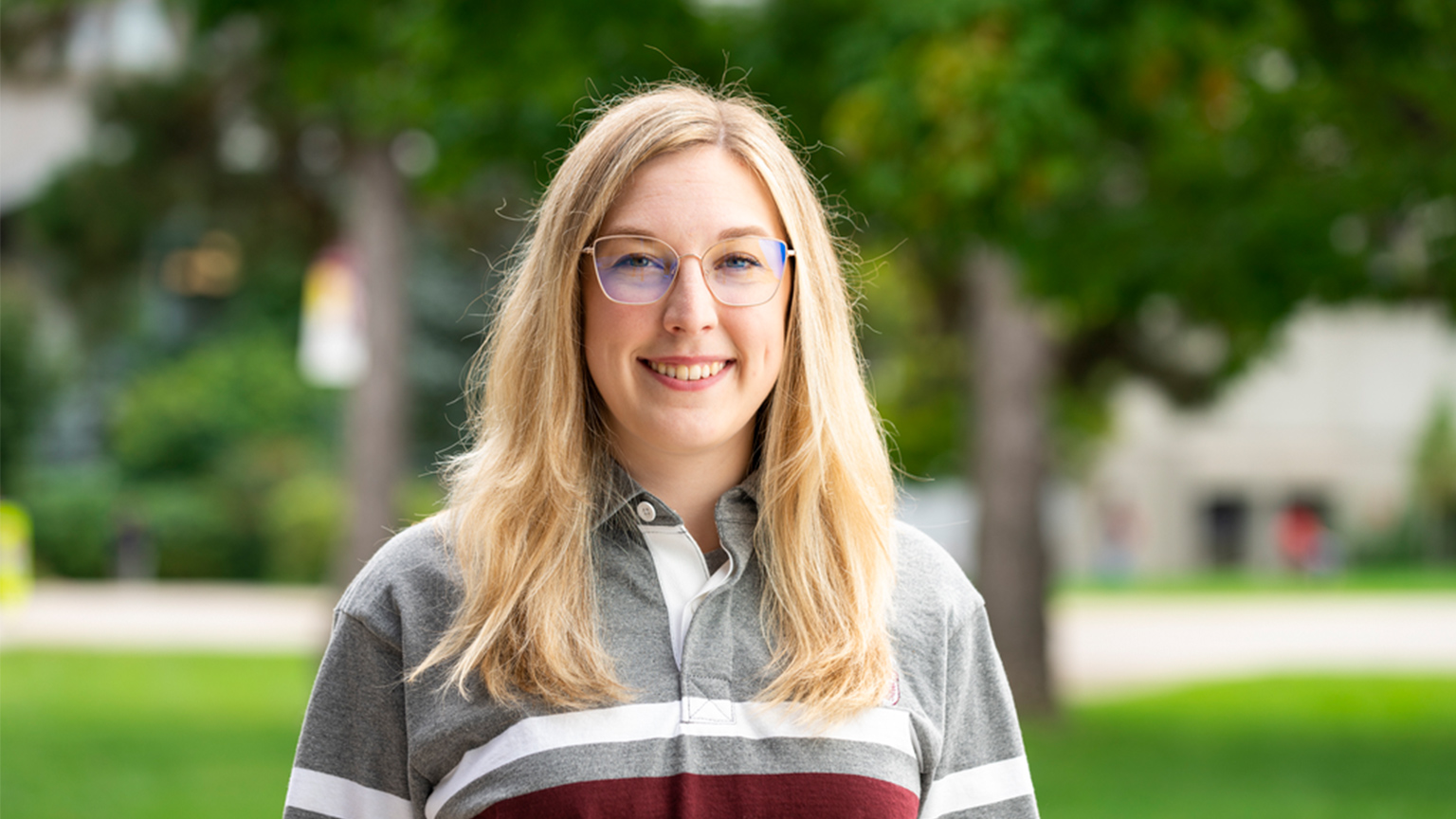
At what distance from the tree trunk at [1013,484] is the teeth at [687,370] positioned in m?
10.3

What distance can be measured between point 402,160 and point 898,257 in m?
4.71

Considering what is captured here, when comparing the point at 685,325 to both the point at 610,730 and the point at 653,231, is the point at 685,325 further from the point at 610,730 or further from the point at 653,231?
the point at 610,730

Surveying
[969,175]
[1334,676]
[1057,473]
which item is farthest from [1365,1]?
[1057,473]

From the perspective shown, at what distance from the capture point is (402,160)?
597 inches

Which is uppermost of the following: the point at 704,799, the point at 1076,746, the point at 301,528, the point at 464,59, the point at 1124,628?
the point at 301,528

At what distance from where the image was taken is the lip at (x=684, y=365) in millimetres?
1971

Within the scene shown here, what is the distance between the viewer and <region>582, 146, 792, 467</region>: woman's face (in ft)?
6.44

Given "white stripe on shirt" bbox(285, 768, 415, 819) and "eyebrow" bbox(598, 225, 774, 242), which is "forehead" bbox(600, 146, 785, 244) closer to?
"eyebrow" bbox(598, 225, 774, 242)

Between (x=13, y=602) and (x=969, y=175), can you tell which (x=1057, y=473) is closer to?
(x=13, y=602)

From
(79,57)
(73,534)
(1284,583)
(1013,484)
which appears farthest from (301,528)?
(1284,583)

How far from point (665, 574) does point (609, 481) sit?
0.14 meters

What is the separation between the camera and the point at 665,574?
6.68 feet

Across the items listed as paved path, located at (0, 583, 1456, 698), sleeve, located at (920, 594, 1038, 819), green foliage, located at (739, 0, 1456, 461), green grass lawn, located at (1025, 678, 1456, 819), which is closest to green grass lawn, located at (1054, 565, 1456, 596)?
paved path, located at (0, 583, 1456, 698)

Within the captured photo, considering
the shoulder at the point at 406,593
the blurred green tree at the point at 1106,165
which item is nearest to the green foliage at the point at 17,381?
the blurred green tree at the point at 1106,165
